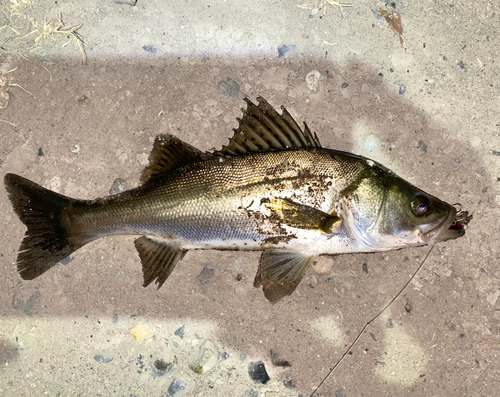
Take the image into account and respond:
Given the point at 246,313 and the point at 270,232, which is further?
the point at 246,313

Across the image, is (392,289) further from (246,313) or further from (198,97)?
(198,97)

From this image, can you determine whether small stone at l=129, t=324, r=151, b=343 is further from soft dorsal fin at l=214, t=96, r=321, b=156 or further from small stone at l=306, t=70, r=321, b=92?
small stone at l=306, t=70, r=321, b=92

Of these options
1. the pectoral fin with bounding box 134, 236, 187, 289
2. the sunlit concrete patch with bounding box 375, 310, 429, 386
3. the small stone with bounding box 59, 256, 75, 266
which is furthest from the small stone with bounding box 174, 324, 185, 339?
the sunlit concrete patch with bounding box 375, 310, 429, 386

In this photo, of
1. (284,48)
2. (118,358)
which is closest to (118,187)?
(118,358)

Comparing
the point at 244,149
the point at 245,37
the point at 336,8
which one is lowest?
the point at 244,149

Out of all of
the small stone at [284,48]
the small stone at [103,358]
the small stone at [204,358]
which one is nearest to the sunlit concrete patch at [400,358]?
the small stone at [204,358]

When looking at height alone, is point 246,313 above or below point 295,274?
below

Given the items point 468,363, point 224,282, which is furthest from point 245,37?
point 468,363
